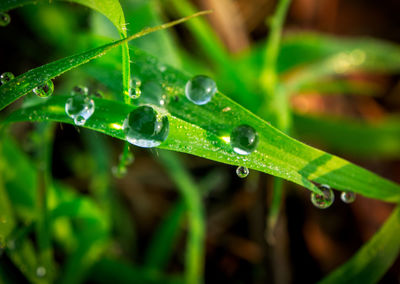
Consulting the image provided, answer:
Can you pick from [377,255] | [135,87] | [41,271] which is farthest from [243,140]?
[41,271]

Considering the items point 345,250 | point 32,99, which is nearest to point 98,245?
point 32,99

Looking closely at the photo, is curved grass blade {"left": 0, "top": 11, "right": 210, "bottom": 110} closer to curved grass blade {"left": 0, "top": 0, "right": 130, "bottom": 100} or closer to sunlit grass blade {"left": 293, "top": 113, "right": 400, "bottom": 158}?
curved grass blade {"left": 0, "top": 0, "right": 130, "bottom": 100}

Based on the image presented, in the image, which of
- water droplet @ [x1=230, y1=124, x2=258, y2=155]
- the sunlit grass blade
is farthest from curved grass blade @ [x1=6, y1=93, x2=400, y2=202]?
the sunlit grass blade

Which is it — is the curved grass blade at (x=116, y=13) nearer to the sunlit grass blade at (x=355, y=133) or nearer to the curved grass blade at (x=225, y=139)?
the curved grass blade at (x=225, y=139)

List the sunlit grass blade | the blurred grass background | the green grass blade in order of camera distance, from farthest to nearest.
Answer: the sunlit grass blade, the blurred grass background, the green grass blade

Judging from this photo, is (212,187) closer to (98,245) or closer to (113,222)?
(113,222)

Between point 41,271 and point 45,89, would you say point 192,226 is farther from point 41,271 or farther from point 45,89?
point 45,89
